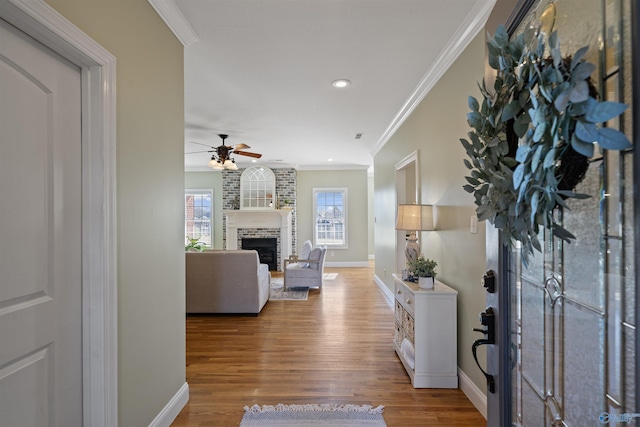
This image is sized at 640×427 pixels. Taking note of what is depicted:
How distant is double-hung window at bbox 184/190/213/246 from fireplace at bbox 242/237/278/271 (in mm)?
1288

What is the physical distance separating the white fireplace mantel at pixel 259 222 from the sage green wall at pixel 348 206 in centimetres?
63

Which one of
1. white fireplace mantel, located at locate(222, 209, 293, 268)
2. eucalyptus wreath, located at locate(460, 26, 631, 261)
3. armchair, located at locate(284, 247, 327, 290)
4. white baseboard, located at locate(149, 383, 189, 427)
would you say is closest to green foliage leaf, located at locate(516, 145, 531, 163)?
eucalyptus wreath, located at locate(460, 26, 631, 261)

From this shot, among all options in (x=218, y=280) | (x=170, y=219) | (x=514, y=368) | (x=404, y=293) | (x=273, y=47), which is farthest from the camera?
(x=218, y=280)

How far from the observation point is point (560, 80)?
0.55m

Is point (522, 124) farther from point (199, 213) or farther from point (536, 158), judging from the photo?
point (199, 213)

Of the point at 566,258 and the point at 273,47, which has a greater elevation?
the point at 273,47

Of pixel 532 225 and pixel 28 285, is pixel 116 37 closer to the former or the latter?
pixel 28 285

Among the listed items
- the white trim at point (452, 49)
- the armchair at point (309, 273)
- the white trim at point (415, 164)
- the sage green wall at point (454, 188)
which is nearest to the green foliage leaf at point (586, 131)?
the sage green wall at point (454, 188)

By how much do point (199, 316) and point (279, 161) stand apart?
440 centimetres

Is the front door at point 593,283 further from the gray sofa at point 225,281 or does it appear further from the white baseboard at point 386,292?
the white baseboard at point 386,292

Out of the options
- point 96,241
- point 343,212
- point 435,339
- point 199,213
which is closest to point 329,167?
point 343,212

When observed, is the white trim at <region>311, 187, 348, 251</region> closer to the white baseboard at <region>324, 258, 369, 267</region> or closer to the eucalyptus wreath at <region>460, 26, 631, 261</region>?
the white baseboard at <region>324, 258, 369, 267</region>

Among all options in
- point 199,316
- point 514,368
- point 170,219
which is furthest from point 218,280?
point 514,368

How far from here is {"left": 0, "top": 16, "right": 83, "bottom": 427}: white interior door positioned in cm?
110
